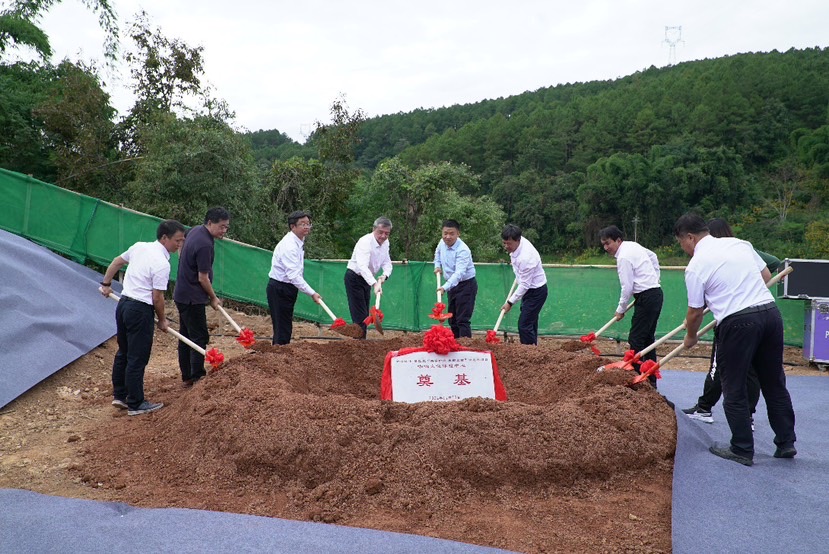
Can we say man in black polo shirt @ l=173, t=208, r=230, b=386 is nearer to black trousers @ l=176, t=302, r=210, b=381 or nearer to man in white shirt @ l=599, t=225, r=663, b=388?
black trousers @ l=176, t=302, r=210, b=381

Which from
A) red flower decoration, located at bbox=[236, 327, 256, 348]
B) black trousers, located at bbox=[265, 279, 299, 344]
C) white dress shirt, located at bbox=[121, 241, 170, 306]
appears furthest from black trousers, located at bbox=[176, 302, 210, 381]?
black trousers, located at bbox=[265, 279, 299, 344]

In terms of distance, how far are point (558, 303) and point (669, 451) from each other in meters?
5.06

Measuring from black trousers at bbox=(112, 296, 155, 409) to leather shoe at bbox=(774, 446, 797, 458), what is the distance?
14.0 ft

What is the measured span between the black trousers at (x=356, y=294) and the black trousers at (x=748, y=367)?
3837 mm

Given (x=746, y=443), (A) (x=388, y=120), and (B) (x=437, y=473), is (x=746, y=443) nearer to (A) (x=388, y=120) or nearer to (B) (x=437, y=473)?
(B) (x=437, y=473)

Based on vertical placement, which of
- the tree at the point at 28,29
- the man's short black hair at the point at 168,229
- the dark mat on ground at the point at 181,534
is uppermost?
the tree at the point at 28,29

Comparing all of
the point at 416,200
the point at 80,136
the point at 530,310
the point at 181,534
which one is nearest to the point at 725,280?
the point at 530,310

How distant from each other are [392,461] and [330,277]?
5765mm

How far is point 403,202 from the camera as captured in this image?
1733 cm

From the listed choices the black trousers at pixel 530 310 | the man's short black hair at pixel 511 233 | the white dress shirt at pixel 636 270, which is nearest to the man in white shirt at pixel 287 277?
the man's short black hair at pixel 511 233

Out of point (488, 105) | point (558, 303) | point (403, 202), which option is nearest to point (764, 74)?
point (488, 105)

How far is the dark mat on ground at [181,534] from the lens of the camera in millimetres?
2795

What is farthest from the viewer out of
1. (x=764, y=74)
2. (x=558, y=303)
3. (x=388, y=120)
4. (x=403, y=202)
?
(x=388, y=120)

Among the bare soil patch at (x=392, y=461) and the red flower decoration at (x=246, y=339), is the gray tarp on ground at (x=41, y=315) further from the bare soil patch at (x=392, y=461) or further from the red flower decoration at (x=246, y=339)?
the red flower decoration at (x=246, y=339)
